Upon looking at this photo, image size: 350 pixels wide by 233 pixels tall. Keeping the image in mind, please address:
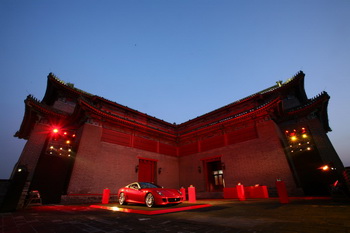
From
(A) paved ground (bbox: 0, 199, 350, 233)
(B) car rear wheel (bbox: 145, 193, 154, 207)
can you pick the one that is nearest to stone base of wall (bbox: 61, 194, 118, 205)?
(A) paved ground (bbox: 0, 199, 350, 233)

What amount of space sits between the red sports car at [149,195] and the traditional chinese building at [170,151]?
4.28m

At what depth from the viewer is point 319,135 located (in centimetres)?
1258

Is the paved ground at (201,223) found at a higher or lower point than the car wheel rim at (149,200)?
lower

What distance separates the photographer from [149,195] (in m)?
6.70

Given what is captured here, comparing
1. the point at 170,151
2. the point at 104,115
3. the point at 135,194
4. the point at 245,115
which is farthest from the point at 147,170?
the point at 245,115

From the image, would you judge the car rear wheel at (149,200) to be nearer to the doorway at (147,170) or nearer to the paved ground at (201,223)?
the paved ground at (201,223)

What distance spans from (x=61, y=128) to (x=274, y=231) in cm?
1511

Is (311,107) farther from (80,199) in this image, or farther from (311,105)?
(80,199)

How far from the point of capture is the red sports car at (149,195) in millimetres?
6370

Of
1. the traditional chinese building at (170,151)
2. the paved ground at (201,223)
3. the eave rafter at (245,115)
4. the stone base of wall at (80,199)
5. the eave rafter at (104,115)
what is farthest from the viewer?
the eave rafter at (245,115)

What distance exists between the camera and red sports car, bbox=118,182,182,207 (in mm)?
6370

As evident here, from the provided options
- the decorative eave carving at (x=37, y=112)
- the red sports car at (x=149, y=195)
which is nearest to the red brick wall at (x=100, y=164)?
the decorative eave carving at (x=37, y=112)

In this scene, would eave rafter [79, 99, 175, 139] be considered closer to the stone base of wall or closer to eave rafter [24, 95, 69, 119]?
eave rafter [24, 95, 69, 119]

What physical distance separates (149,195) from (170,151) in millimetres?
10182
